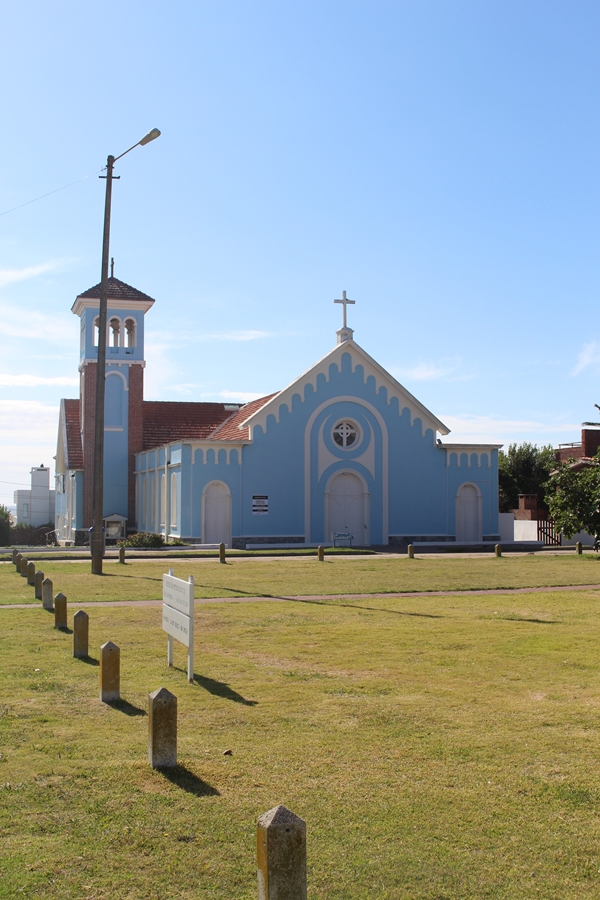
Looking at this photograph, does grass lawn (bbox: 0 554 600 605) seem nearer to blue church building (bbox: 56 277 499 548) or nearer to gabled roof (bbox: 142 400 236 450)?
blue church building (bbox: 56 277 499 548)

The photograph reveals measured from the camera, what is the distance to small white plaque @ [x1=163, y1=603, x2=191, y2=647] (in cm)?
1025

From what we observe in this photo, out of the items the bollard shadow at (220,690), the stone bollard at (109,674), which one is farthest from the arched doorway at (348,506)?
the stone bollard at (109,674)

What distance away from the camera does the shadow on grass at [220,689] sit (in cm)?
942

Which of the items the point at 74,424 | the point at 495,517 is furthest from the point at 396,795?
the point at 74,424

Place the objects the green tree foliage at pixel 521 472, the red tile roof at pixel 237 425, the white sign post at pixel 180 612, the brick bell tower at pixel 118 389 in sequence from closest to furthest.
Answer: the white sign post at pixel 180 612, the red tile roof at pixel 237 425, the brick bell tower at pixel 118 389, the green tree foliage at pixel 521 472

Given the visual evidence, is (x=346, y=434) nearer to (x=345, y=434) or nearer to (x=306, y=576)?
(x=345, y=434)

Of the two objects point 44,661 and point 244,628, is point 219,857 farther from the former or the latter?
point 244,628

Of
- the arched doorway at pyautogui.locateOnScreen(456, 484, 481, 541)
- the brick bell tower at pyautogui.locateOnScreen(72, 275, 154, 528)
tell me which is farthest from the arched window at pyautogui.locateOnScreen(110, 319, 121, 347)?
the arched doorway at pyautogui.locateOnScreen(456, 484, 481, 541)

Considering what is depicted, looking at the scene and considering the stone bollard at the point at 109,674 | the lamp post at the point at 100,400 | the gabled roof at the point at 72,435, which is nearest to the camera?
the stone bollard at the point at 109,674

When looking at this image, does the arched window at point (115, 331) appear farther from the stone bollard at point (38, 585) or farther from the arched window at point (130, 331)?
the stone bollard at point (38, 585)

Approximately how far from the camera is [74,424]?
5156 cm

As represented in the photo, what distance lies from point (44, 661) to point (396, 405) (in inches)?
1261

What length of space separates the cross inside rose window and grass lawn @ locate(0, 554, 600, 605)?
9.90 metres

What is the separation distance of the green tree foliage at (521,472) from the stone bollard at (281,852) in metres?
62.4
